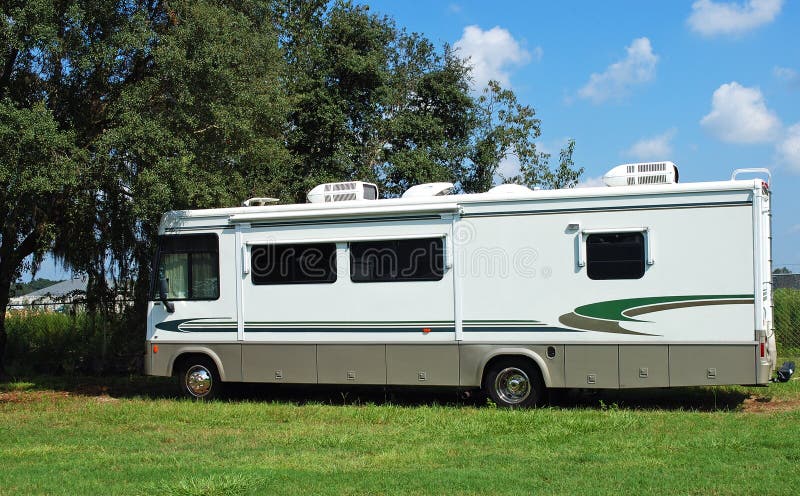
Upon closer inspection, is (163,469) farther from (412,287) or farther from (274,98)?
(274,98)

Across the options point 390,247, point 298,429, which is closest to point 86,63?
point 390,247

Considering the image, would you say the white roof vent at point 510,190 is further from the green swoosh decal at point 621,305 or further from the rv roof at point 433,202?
the green swoosh decal at point 621,305

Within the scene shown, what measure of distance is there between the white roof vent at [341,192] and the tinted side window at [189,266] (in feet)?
5.56

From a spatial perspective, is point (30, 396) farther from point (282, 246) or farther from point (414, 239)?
point (414, 239)

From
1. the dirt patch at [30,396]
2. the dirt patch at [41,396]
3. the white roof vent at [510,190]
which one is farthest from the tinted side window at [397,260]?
the dirt patch at [30,396]

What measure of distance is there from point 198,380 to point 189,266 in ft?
5.80

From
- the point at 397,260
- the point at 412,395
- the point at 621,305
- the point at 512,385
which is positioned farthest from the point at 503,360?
the point at 412,395

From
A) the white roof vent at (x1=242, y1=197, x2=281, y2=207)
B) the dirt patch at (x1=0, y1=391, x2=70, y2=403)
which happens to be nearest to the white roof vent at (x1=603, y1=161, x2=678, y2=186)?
the white roof vent at (x1=242, y1=197, x2=281, y2=207)

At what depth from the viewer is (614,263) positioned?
423 inches

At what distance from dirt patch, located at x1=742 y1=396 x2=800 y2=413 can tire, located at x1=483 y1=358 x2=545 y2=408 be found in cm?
266

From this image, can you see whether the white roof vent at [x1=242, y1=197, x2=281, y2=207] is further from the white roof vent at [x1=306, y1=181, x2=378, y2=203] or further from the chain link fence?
the chain link fence

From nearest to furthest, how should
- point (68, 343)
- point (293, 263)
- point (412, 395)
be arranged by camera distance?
point (293, 263) → point (412, 395) → point (68, 343)

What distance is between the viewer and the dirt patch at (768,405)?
1058 centimetres

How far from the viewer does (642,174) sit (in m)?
11.0
